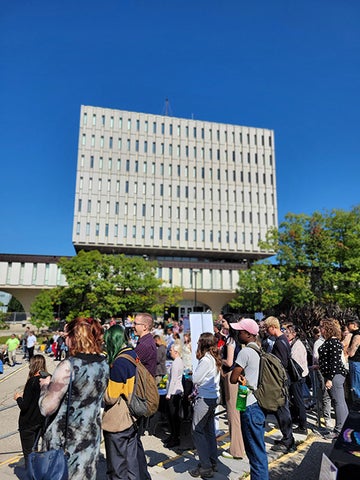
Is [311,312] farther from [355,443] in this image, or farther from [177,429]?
[355,443]

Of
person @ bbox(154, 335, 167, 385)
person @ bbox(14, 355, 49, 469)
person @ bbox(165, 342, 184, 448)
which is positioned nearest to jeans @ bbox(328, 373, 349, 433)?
person @ bbox(165, 342, 184, 448)

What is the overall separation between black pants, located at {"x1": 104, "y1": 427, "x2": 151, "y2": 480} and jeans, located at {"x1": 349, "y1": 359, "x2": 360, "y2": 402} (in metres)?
3.78

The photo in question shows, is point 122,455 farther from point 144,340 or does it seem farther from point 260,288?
point 260,288

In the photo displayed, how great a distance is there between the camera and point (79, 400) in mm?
2816

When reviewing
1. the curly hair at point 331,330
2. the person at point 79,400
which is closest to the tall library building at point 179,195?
the curly hair at point 331,330

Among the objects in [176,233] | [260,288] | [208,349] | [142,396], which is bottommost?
[142,396]

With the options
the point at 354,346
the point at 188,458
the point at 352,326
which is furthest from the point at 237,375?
the point at 352,326

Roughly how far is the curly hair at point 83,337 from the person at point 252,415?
146cm

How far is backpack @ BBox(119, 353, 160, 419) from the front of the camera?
3148mm

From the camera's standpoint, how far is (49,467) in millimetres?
2574

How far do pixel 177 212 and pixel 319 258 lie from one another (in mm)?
26497

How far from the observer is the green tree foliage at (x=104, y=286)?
1387 inches

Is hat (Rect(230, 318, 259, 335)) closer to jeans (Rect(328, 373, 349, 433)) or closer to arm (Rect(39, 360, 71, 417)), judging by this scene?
arm (Rect(39, 360, 71, 417))

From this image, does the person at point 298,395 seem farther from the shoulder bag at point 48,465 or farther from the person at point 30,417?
the shoulder bag at point 48,465
